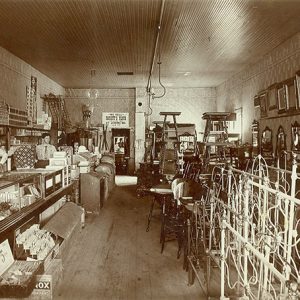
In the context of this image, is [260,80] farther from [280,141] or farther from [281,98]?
[280,141]

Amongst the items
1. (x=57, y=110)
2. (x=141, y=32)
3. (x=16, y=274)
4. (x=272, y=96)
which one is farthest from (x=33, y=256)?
(x=57, y=110)

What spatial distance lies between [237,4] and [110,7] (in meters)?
2.11

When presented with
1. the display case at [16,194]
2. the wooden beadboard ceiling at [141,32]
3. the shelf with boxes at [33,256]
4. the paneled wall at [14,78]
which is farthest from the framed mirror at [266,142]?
the paneled wall at [14,78]

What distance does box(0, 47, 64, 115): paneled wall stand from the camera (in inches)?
363

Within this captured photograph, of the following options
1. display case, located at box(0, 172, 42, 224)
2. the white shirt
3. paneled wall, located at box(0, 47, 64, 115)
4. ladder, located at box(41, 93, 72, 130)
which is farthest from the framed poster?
display case, located at box(0, 172, 42, 224)

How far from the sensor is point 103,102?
A: 671 inches

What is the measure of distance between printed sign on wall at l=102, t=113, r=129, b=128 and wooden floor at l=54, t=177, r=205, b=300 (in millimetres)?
9566

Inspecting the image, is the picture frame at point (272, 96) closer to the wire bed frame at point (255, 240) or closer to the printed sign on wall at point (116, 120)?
the wire bed frame at point (255, 240)

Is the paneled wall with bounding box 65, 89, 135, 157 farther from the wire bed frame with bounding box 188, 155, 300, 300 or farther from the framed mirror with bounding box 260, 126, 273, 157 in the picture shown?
the wire bed frame with bounding box 188, 155, 300, 300

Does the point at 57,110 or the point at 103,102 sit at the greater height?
the point at 103,102

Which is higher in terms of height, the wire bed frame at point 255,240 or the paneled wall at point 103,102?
the paneled wall at point 103,102

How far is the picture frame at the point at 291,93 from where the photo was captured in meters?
8.00

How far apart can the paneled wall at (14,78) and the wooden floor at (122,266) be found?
418 cm

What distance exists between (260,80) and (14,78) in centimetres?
679
